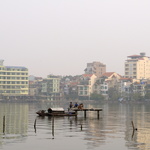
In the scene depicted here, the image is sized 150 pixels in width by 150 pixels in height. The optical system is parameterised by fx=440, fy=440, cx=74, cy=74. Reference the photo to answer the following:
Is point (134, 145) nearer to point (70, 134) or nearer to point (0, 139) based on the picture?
point (70, 134)

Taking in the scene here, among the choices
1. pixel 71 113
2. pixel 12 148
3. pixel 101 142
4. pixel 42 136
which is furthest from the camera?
pixel 71 113

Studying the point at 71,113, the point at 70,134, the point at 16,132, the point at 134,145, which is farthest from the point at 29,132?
the point at 71,113

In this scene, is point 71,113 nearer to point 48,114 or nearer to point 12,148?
point 48,114

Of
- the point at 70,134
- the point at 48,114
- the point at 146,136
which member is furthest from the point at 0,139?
the point at 48,114

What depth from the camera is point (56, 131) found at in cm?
5203

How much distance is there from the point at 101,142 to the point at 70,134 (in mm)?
7212

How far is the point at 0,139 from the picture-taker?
44.0 metres

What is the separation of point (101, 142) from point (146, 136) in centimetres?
746

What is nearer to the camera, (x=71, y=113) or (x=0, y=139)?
(x=0, y=139)

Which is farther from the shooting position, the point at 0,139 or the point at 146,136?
the point at 146,136

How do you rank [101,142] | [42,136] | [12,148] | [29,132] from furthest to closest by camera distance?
[29,132] → [42,136] → [101,142] → [12,148]

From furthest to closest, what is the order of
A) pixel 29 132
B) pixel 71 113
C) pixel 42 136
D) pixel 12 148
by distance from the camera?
1. pixel 71 113
2. pixel 29 132
3. pixel 42 136
4. pixel 12 148

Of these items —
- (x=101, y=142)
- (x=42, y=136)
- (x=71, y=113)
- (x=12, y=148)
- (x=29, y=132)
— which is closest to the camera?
(x=12, y=148)

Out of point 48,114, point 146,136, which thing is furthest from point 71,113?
point 146,136
